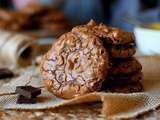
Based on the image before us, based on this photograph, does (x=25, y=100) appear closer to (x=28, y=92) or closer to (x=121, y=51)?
(x=28, y=92)

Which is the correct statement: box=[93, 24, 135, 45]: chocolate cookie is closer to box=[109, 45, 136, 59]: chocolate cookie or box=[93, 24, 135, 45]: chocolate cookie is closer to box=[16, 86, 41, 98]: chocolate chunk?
box=[109, 45, 136, 59]: chocolate cookie

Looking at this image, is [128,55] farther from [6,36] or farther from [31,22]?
[31,22]

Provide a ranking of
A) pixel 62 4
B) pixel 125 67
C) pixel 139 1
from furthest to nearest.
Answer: pixel 62 4 < pixel 139 1 < pixel 125 67

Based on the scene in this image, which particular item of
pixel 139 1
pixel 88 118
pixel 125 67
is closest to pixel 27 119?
pixel 88 118

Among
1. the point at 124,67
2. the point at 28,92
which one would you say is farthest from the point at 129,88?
the point at 28,92

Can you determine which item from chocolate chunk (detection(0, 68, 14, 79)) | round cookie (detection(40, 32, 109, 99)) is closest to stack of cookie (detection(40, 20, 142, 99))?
round cookie (detection(40, 32, 109, 99))
